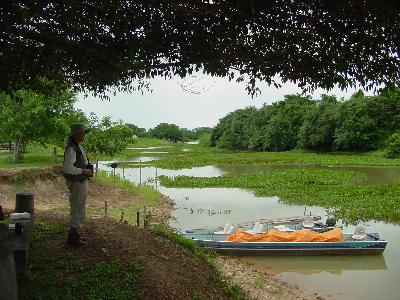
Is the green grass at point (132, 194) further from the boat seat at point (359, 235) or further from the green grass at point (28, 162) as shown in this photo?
the boat seat at point (359, 235)

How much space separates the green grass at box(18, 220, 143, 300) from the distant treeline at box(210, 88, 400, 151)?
41281mm

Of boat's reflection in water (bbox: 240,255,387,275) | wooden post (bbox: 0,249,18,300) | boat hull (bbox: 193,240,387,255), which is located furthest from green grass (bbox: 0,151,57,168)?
wooden post (bbox: 0,249,18,300)

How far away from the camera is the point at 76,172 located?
620cm

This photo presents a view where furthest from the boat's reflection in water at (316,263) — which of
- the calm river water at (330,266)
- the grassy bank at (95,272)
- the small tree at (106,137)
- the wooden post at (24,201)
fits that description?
the small tree at (106,137)

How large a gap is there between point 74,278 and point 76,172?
1501 millimetres

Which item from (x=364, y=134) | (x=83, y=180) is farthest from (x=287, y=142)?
(x=83, y=180)

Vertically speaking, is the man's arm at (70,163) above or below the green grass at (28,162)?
above

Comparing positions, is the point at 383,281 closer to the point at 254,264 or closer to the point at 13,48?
the point at 254,264

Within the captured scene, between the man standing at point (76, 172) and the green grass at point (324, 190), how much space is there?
13.8 metres

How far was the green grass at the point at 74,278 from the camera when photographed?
5496 mm

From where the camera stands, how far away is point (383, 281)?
36.3 feet

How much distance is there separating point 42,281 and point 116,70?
3.06m

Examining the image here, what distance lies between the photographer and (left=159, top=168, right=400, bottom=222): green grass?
18797 mm

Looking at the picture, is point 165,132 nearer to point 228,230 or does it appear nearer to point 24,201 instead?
point 228,230
